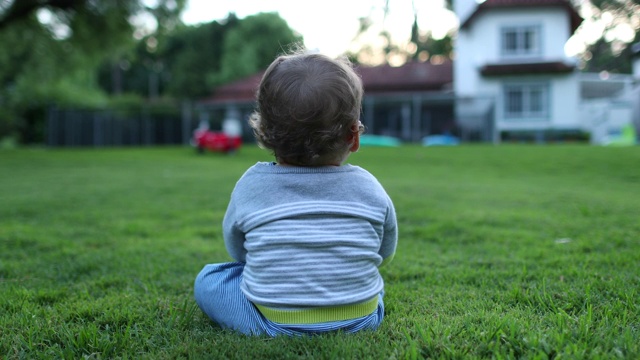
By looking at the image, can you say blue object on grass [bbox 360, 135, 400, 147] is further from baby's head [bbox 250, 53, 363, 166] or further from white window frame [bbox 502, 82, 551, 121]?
baby's head [bbox 250, 53, 363, 166]

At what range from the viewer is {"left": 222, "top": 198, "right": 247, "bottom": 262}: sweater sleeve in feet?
6.15

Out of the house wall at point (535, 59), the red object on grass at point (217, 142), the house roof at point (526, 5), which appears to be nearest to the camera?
the red object on grass at point (217, 142)

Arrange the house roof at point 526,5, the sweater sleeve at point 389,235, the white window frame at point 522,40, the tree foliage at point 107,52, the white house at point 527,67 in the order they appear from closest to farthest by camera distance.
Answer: the sweater sleeve at point 389,235 < the tree foliage at point 107,52 < the house roof at point 526,5 < the white house at point 527,67 < the white window frame at point 522,40

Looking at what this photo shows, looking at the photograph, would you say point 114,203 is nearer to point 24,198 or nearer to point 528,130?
point 24,198

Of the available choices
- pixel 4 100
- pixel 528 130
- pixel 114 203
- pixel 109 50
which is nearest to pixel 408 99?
pixel 528 130

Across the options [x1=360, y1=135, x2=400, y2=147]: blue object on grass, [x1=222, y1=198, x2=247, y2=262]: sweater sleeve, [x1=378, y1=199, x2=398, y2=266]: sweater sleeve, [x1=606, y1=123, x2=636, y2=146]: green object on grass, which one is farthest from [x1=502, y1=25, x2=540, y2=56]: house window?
[x1=222, y1=198, x2=247, y2=262]: sweater sleeve

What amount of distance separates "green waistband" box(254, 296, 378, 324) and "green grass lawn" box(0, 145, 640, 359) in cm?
7

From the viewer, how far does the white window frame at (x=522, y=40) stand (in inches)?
843

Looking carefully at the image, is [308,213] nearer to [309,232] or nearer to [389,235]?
[309,232]

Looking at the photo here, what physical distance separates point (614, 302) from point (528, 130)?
20.4 meters

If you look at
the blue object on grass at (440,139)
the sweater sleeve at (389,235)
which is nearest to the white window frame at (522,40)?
the blue object on grass at (440,139)

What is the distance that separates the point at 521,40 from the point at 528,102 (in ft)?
8.24

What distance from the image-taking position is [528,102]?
2169 centimetres

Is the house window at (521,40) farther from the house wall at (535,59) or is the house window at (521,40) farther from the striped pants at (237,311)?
the striped pants at (237,311)
